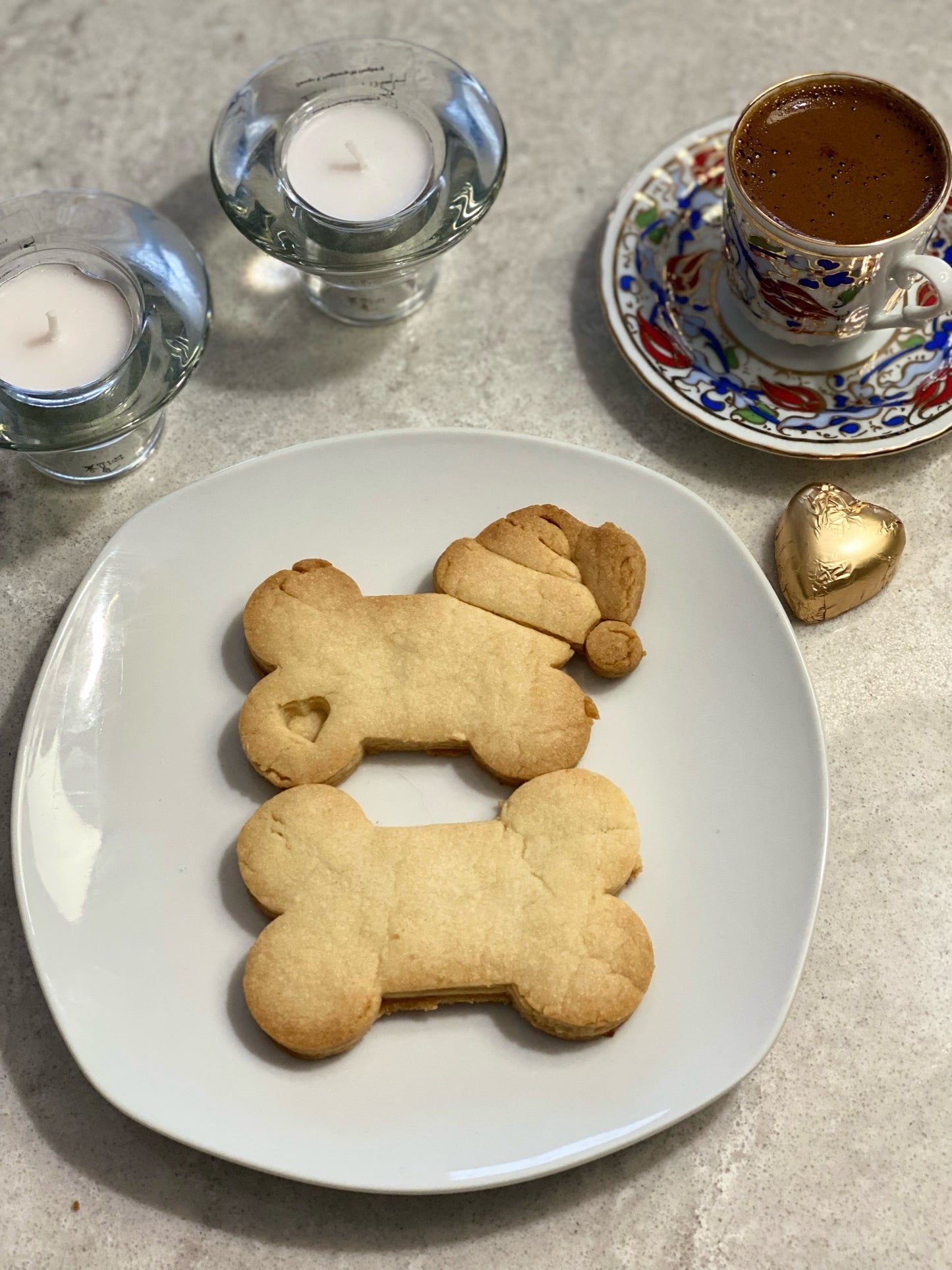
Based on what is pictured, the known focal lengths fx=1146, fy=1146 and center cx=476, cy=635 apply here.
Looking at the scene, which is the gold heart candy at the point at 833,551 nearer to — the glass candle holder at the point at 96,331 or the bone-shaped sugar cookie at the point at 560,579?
the bone-shaped sugar cookie at the point at 560,579

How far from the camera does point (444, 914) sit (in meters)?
0.92

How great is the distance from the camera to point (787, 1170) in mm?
963

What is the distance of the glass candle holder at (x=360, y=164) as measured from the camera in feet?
3.75

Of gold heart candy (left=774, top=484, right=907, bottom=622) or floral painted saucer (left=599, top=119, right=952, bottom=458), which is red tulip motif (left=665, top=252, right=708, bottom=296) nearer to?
floral painted saucer (left=599, top=119, right=952, bottom=458)

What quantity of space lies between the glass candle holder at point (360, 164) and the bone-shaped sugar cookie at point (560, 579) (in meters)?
0.31

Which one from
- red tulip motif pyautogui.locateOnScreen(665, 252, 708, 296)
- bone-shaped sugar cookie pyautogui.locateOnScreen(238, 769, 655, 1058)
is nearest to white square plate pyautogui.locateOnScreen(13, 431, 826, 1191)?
bone-shaped sugar cookie pyautogui.locateOnScreen(238, 769, 655, 1058)

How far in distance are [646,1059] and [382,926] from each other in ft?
0.77

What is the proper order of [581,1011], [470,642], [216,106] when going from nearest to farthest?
[581,1011] → [470,642] → [216,106]

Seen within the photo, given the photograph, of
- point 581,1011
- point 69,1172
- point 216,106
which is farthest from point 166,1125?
point 216,106

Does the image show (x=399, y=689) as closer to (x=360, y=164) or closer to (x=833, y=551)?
(x=833, y=551)

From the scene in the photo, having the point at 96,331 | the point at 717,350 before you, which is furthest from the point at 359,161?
the point at 717,350

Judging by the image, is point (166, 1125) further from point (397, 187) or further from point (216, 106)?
point (216, 106)

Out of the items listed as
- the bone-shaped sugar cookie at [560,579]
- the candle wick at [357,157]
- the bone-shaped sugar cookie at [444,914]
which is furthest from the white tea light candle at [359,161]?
the bone-shaped sugar cookie at [444,914]

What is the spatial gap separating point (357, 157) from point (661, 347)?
362 mm
